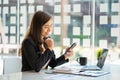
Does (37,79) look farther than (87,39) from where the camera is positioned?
No

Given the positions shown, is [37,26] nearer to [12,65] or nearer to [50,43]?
[50,43]

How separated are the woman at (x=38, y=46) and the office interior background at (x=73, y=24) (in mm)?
1545


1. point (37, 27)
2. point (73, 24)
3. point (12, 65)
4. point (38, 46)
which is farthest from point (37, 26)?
point (73, 24)

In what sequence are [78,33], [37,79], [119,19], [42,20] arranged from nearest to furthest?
[37,79], [42,20], [119,19], [78,33]

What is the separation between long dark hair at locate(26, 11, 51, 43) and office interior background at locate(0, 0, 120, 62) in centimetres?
158

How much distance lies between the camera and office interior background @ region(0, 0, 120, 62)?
3992 mm

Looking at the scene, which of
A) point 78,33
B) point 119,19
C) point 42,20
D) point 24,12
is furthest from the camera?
point 24,12

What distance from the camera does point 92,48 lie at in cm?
414

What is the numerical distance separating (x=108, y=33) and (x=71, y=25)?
0.63m

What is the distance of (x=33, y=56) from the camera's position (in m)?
2.26

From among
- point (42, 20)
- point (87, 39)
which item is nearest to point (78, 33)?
point (87, 39)

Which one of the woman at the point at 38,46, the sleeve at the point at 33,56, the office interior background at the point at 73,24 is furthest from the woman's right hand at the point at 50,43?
Result: the office interior background at the point at 73,24

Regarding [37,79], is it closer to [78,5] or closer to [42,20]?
[42,20]

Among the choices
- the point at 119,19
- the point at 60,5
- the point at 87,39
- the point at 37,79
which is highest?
the point at 60,5
